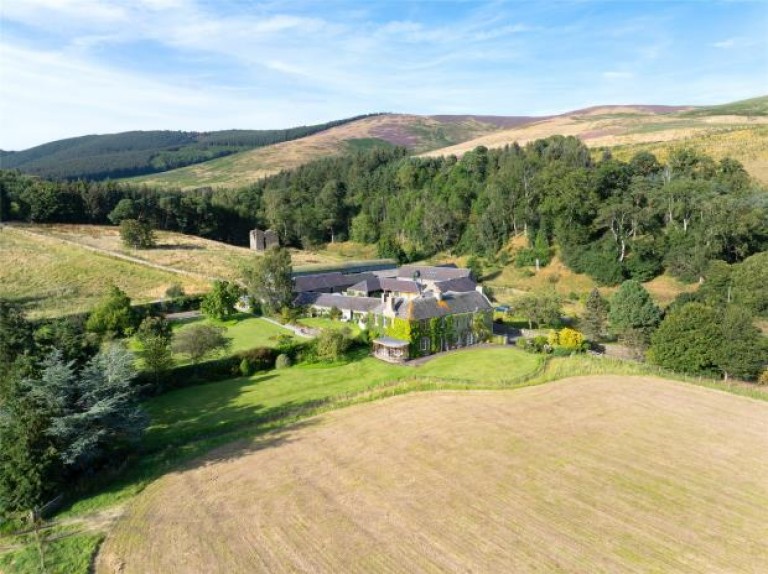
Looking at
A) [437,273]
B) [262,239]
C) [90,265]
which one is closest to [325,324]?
[437,273]

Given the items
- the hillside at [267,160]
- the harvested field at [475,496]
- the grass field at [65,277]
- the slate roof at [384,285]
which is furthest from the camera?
the hillside at [267,160]

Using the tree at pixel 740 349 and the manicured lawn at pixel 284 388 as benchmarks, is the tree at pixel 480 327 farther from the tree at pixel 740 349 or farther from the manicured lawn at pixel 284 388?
the tree at pixel 740 349

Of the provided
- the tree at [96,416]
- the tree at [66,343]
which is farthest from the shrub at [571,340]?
the tree at [66,343]

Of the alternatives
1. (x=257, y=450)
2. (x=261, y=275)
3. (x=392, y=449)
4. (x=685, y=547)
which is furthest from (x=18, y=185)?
(x=685, y=547)

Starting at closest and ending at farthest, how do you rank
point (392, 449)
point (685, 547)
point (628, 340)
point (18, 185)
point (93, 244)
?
point (685, 547)
point (392, 449)
point (628, 340)
point (93, 244)
point (18, 185)

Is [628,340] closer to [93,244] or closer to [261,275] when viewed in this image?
[261,275]

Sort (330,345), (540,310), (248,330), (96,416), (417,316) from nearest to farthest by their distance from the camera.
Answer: (96,416) → (330,345) → (417,316) → (248,330) → (540,310)

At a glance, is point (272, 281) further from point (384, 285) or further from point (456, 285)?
point (456, 285)
